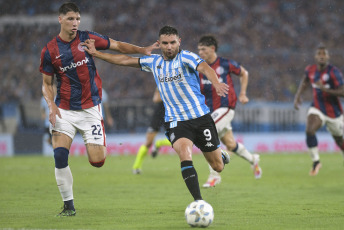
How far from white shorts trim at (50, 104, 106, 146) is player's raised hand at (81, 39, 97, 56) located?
2.29ft

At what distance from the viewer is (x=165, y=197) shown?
8.48 metres

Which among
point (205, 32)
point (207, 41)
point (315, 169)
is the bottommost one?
point (315, 169)

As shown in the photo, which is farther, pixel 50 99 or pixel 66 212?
pixel 50 99

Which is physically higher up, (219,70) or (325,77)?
(219,70)

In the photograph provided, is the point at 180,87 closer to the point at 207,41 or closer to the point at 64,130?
the point at 64,130

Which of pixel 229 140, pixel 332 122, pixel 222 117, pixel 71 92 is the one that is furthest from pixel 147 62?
pixel 332 122

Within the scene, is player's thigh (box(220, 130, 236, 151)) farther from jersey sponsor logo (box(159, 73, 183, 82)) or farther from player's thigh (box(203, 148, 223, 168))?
jersey sponsor logo (box(159, 73, 183, 82))

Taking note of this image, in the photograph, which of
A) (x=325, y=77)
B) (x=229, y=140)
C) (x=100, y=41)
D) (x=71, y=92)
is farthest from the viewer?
(x=325, y=77)

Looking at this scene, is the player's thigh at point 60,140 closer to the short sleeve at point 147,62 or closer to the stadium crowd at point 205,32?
the short sleeve at point 147,62

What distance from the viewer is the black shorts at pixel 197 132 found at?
648cm

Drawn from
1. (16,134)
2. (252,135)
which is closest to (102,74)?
(16,134)

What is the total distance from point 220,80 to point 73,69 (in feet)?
12.1

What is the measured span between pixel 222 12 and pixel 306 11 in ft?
12.3

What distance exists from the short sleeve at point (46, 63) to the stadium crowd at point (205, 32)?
1287 cm
